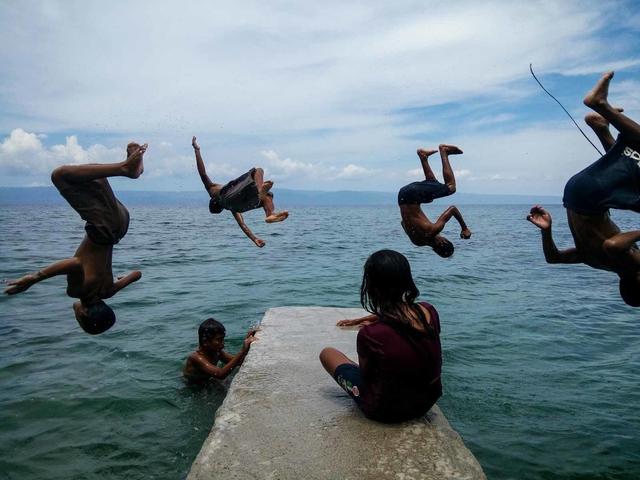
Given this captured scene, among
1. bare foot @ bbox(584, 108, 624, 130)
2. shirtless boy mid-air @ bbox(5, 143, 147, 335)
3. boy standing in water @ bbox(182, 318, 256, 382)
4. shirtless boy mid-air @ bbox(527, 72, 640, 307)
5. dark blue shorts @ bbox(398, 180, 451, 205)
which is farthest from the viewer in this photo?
boy standing in water @ bbox(182, 318, 256, 382)

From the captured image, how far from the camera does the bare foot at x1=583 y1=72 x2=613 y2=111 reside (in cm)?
408

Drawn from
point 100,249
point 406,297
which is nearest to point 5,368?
point 100,249

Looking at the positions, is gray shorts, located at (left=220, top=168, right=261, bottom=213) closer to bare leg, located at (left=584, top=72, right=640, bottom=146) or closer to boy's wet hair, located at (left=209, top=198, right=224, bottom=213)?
boy's wet hair, located at (left=209, top=198, right=224, bottom=213)

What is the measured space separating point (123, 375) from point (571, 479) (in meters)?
7.00

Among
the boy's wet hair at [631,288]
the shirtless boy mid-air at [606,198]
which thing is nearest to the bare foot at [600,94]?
the shirtless boy mid-air at [606,198]

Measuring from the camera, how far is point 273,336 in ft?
24.8

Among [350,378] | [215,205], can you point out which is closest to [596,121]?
[350,378]

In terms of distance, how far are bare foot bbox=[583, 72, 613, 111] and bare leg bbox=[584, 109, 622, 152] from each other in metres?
0.59

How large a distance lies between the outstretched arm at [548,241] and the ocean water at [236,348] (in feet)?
8.18

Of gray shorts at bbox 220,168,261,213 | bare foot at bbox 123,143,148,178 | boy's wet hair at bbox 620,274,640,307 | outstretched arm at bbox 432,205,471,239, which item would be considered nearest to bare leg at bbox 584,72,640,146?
boy's wet hair at bbox 620,274,640,307

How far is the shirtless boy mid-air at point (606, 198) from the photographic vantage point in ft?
13.6

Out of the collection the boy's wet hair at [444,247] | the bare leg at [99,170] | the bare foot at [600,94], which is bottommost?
the boy's wet hair at [444,247]

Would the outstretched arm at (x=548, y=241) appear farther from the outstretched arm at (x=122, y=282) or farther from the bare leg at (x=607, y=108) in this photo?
the outstretched arm at (x=122, y=282)

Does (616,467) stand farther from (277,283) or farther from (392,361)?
(277,283)
